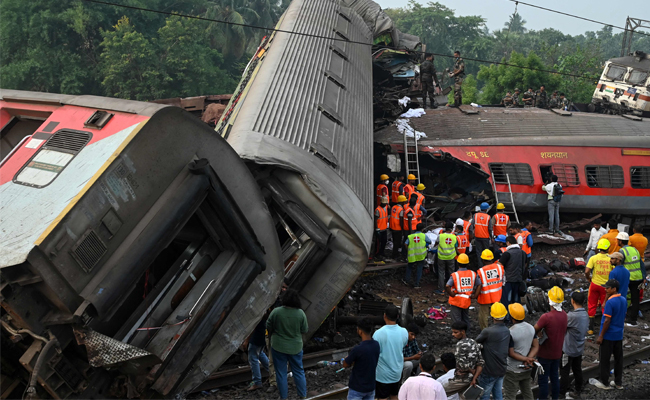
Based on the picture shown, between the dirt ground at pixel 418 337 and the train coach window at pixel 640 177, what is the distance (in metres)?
2.80

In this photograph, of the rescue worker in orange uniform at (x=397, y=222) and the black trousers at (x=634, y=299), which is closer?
the black trousers at (x=634, y=299)

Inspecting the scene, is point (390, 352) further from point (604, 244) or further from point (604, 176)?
point (604, 176)

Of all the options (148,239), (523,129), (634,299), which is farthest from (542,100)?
(148,239)

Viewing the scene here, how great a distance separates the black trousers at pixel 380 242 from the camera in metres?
11.8

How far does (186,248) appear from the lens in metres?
5.63

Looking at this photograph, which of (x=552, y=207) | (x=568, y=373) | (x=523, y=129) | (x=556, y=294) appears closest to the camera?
(x=556, y=294)

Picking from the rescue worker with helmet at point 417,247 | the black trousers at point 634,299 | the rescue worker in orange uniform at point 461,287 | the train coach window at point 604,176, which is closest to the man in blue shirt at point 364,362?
the rescue worker in orange uniform at point 461,287

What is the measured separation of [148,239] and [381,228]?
23.3 feet

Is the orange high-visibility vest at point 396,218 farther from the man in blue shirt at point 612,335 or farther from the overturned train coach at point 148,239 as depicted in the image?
the man in blue shirt at point 612,335

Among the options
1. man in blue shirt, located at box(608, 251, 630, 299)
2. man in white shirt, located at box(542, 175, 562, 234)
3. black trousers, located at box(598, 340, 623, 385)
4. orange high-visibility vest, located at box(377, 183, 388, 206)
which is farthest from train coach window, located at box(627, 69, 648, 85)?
black trousers, located at box(598, 340, 623, 385)

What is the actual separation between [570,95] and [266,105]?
2793 cm

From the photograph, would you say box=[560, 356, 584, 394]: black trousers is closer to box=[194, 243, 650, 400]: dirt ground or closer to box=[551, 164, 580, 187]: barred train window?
box=[194, 243, 650, 400]: dirt ground

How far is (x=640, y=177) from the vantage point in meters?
14.5

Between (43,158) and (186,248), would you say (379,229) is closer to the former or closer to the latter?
(186,248)
